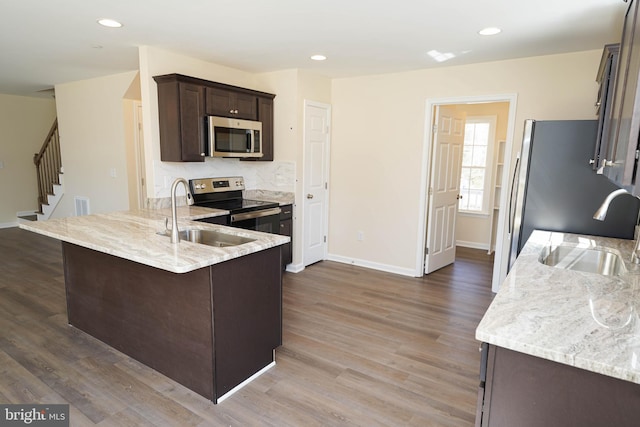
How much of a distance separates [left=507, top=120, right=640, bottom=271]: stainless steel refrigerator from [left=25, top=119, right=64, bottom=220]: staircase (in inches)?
285

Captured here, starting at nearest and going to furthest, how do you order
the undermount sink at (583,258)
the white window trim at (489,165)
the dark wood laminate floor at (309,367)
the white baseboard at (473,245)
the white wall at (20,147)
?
the dark wood laminate floor at (309,367), the undermount sink at (583,258), the white window trim at (489,165), the white baseboard at (473,245), the white wall at (20,147)

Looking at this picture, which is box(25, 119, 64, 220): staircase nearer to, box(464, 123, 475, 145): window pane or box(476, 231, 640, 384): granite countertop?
box(464, 123, 475, 145): window pane

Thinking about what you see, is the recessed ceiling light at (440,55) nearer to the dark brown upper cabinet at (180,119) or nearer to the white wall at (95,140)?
the dark brown upper cabinet at (180,119)

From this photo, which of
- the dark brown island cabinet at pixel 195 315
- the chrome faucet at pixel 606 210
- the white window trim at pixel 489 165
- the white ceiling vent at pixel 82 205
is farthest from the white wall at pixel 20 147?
the chrome faucet at pixel 606 210

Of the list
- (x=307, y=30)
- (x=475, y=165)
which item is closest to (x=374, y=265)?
(x=475, y=165)

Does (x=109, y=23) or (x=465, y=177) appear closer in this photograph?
(x=109, y=23)

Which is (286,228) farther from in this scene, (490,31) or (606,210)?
(606,210)

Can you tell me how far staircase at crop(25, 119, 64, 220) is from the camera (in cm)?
668

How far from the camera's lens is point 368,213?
4746 millimetres

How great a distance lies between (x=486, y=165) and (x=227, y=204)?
4052mm

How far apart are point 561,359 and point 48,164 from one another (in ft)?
27.1

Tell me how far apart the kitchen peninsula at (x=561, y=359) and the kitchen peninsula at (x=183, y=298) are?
1395mm

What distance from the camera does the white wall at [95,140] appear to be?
4.94m

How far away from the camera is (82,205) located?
18.9ft
